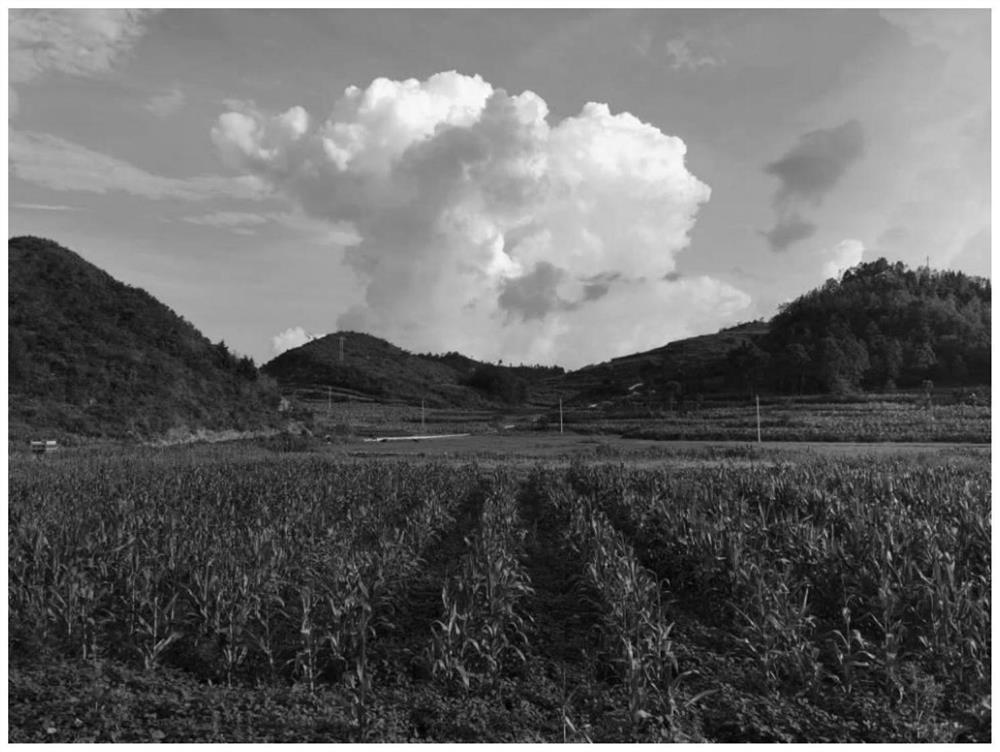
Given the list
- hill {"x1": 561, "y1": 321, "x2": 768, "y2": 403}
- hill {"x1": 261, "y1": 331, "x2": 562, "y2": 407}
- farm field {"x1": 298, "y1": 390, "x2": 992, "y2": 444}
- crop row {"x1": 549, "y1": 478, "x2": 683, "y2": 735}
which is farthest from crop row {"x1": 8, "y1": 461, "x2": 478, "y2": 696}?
hill {"x1": 261, "y1": 331, "x2": 562, "y2": 407}

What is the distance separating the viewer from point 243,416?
55.3 meters

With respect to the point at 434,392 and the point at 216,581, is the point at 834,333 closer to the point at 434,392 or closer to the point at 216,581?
the point at 434,392

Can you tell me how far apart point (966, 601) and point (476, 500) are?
42.5 ft

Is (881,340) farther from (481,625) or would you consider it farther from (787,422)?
(481,625)

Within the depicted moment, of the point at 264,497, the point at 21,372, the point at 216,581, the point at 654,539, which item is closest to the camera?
the point at 216,581

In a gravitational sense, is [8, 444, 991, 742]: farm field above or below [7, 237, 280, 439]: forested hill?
below

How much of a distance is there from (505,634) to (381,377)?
132 meters

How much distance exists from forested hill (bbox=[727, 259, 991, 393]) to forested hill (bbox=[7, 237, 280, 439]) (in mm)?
59607

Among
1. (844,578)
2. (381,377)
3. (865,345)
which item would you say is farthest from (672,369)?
(844,578)

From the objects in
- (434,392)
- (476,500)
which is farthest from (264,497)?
(434,392)

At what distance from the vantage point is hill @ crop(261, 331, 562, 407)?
419 ft

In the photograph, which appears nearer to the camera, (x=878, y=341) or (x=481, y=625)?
(x=481, y=625)

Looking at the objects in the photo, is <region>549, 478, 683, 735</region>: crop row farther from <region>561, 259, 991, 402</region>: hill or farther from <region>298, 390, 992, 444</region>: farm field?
<region>561, 259, 991, 402</region>: hill

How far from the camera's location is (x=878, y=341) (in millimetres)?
83375
